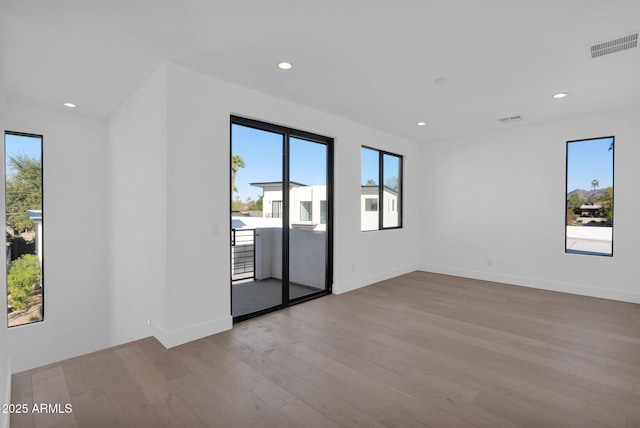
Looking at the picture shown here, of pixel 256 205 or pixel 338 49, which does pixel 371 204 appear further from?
pixel 338 49

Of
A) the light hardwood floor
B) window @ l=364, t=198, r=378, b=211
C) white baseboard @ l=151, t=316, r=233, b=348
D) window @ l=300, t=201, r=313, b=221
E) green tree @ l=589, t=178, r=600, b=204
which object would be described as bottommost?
the light hardwood floor

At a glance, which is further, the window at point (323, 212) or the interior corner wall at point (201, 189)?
the window at point (323, 212)

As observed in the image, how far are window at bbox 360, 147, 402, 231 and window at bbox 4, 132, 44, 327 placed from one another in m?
4.64

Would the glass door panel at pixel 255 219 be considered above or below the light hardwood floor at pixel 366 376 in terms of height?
above

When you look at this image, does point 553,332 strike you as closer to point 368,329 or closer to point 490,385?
point 490,385

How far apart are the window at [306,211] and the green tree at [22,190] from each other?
3542 millimetres

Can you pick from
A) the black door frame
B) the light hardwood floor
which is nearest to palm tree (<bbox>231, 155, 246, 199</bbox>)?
the black door frame

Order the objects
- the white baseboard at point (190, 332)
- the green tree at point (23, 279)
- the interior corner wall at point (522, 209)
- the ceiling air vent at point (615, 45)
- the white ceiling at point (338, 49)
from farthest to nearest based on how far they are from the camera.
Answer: the interior corner wall at point (522, 209) < the green tree at point (23, 279) < the white baseboard at point (190, 332) < the ceiling air vent at point (615, 45) < the white ceiling at point (338, 49)

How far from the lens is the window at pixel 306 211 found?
4.32 metres

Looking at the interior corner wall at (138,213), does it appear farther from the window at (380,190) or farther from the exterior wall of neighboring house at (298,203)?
the window at (380,190)

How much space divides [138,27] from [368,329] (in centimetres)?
345

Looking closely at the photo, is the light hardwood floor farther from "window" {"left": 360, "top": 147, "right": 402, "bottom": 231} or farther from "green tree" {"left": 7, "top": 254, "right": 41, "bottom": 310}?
"green tree" {"left": 7, "top": 254, "right": 41, "bottom": 310}

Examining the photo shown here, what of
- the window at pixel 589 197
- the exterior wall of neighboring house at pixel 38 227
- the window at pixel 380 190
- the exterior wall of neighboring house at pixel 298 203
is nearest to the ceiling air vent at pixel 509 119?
the window at pixel 589 197

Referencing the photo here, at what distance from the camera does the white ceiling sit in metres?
2.12
